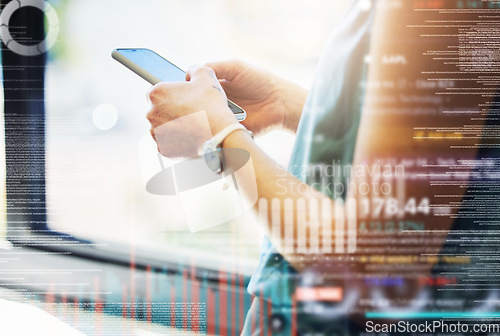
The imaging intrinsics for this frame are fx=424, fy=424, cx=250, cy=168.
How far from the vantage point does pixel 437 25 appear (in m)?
0.88

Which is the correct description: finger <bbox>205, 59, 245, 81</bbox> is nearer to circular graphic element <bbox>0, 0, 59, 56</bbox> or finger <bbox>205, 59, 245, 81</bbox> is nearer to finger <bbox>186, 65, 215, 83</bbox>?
finger <bbox>186, 65, 215, 83</bbox>

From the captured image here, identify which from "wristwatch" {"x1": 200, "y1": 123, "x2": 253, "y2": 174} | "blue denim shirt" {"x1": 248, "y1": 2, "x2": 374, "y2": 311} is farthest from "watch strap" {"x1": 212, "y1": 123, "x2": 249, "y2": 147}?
"blue denim shirt" {"x1": 248, "y1": 2, "x2": 374, "y2": 311}

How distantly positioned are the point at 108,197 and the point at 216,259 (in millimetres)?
270

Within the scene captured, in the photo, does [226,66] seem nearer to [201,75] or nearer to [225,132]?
[201,75]

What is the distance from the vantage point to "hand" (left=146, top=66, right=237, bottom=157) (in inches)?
30.8

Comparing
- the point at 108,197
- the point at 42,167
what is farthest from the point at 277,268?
the point at 42,167

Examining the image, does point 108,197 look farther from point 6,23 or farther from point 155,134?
point 6,23

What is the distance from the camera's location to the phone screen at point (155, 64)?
893mm

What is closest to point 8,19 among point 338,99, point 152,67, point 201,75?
point 152,67

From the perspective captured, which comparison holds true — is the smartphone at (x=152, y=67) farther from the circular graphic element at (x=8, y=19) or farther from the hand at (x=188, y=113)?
the circular graphic element at (x=8, y=19)

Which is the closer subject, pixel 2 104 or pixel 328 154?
pixel 328 154

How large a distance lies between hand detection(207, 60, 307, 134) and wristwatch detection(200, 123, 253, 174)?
15cm

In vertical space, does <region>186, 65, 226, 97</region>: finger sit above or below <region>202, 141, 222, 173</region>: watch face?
above

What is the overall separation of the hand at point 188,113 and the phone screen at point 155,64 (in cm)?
5
